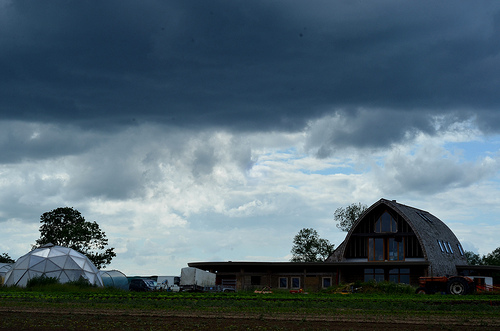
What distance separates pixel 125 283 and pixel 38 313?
42445mm

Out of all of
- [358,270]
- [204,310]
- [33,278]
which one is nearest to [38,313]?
[204,310]

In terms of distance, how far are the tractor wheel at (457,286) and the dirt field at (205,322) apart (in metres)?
21.4

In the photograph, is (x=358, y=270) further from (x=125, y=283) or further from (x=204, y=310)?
(x=204, y=310)

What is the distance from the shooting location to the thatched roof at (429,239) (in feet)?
170

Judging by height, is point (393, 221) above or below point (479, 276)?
above

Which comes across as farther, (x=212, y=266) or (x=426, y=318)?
(x=212, y=266)

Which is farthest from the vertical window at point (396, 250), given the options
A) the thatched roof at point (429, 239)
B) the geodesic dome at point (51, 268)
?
the geodesic dome at point (51, 268)

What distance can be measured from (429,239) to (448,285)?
48.2 feet

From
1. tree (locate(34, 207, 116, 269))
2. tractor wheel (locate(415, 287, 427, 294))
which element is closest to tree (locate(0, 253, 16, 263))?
tree (locate(34, 207, 116, 269))

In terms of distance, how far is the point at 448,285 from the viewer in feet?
130

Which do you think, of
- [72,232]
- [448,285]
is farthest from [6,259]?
[448,285]

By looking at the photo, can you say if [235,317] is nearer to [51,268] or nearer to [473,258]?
[51,268]

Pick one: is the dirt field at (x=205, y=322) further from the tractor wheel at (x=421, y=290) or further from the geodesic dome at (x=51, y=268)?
the geodesic dome at (x=51, y=268)

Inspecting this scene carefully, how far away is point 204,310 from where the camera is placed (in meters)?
21.1
